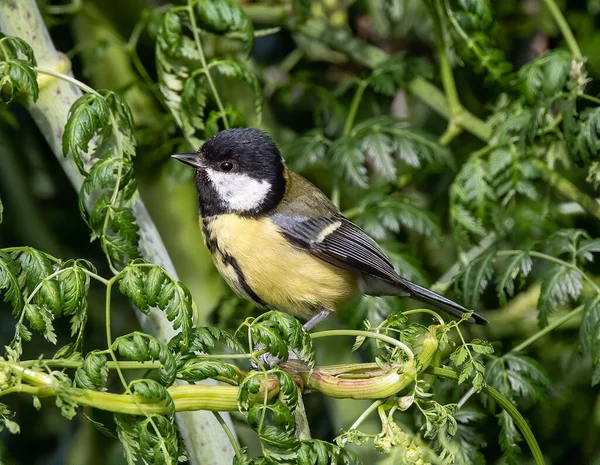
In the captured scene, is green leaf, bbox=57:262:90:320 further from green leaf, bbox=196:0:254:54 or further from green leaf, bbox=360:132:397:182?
green leaf, bbox=360:132:397:182

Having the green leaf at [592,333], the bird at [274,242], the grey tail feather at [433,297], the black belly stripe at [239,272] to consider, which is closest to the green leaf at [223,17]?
the bird at [274,242]

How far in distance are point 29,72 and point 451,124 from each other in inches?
69.6

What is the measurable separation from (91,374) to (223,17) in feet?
4.43

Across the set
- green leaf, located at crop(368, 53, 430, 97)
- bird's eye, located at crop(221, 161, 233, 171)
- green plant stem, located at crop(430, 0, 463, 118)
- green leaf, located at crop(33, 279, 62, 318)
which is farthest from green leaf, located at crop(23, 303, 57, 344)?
green plant stem, located at crop(430, 0, 463, 118)

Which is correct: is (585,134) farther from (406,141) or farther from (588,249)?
(406,141)

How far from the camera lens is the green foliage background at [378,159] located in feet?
8.34

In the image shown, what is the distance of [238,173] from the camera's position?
9.68ft

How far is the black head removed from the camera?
2873 mm

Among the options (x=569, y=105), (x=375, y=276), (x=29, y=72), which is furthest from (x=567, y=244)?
(x=29, y=72)

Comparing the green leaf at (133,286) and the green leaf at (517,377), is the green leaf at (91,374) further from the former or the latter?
the green leaf at (517,377)

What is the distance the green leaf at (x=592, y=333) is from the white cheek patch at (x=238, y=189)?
1142 millimetres

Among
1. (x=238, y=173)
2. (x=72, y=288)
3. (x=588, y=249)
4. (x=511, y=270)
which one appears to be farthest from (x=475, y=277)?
(x=72, y=288)

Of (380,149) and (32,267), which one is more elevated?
(32,267)

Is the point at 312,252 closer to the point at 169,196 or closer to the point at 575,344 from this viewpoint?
the point at 169,196
